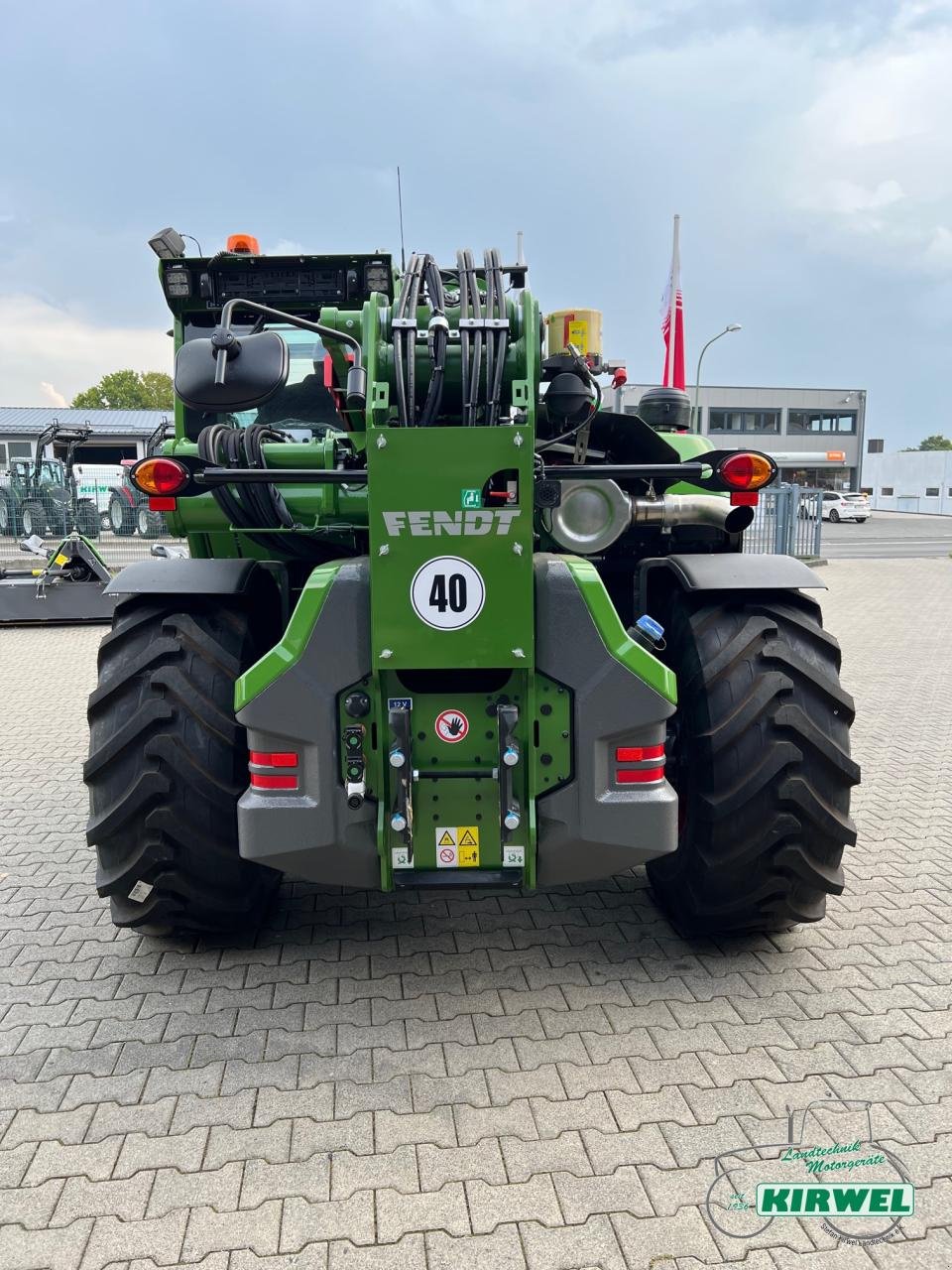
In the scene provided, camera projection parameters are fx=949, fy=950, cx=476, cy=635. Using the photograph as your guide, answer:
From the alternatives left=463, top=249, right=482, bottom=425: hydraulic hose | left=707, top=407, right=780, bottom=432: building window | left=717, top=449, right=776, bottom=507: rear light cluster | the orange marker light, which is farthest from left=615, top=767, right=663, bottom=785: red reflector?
left=707, top=407, right=780, bottom=432: building window

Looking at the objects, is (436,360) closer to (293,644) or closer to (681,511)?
(293,644)

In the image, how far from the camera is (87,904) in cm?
392

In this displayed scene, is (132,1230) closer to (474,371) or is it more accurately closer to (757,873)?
(757,873)

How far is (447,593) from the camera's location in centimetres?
277

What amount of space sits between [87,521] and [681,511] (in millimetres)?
14108

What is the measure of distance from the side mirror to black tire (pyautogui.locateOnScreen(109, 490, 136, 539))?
14195 millimetres

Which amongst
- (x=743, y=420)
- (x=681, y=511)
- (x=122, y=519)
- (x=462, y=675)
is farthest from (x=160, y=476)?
(x=743, y=420)

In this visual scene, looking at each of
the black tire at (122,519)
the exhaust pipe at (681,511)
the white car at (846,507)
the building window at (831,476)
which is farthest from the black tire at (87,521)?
the building window at (831,476)

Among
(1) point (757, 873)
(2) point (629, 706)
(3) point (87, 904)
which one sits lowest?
(3) point (87, 904)

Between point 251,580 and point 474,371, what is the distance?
1.18 m

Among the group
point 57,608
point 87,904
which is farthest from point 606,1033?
point 57,608

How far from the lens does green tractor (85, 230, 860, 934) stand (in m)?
2.77

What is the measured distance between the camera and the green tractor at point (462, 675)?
277 centimetres

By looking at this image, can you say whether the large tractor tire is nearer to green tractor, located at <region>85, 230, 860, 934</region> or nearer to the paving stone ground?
green tractor, located at <region>85, 230, 860, 934</region>
